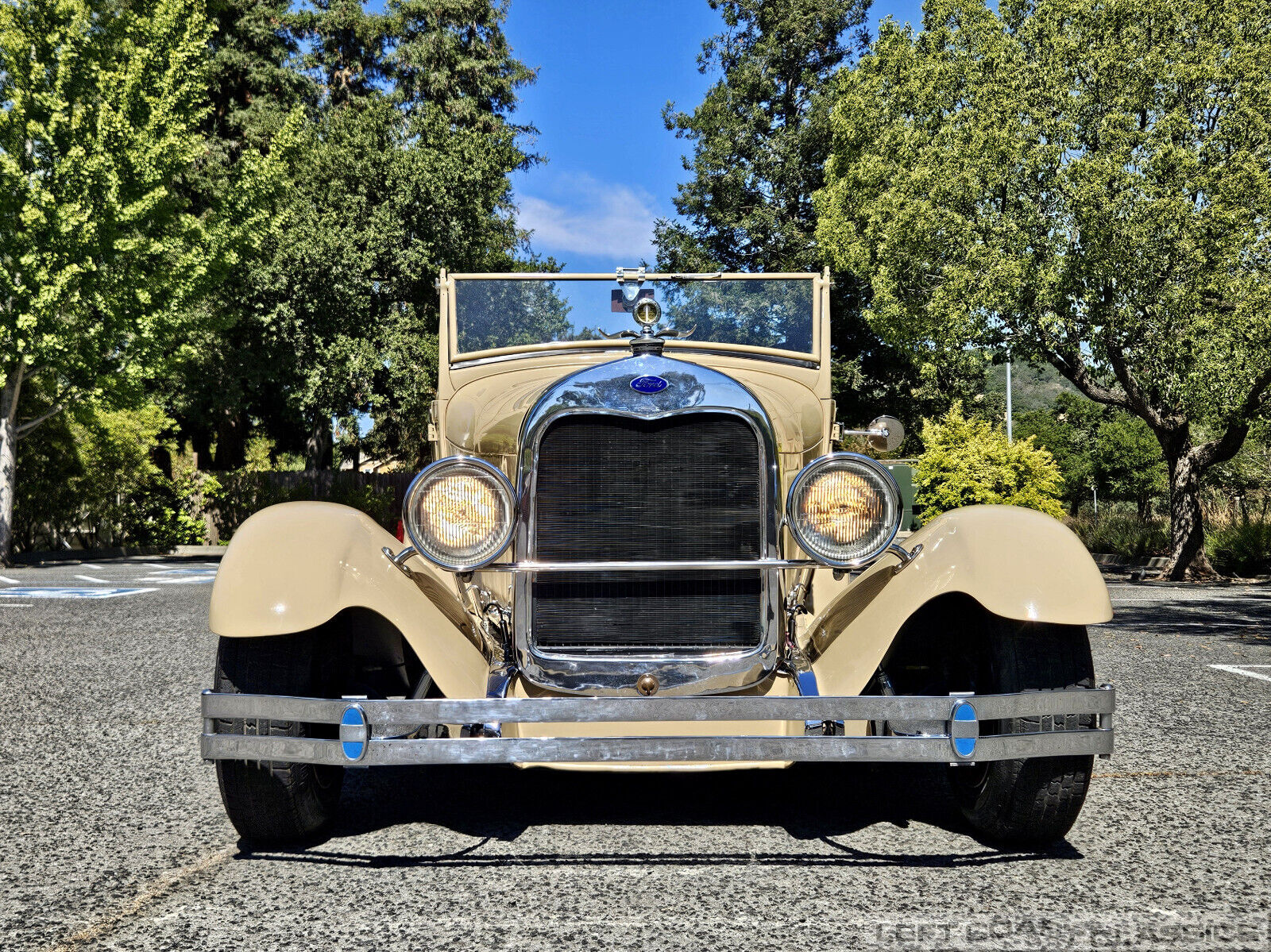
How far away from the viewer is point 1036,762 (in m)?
3.03

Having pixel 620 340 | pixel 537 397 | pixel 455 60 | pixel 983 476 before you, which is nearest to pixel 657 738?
pixel 537 397

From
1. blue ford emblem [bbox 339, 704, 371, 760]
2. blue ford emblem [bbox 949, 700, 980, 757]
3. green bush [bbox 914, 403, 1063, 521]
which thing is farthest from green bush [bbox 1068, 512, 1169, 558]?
blue ford emblem [bbox 339, 704, 371, 760]

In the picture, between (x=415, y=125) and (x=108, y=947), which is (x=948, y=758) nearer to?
(x=108, y=947)

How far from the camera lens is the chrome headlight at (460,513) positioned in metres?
3.20

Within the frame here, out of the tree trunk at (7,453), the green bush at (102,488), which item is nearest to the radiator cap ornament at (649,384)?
the tree trunk at (7,453)

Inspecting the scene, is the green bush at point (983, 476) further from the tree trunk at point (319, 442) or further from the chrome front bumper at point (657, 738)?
the chrome front bumper at point (657, 738)

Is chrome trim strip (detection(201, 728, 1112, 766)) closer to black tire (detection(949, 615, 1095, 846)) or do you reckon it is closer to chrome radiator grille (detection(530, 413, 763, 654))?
black tire (detection(949, 615, 1095, 846))

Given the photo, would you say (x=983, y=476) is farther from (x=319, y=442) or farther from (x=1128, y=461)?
(x=1128, y=461)

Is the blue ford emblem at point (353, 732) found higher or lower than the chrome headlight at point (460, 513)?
lower

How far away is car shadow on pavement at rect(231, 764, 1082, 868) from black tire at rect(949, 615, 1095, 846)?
0.11 m

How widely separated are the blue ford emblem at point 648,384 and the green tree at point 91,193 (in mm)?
15107

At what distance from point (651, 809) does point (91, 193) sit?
15.9 meters

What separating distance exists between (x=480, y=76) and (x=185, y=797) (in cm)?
2636

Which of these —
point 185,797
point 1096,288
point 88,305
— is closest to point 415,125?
point 88,305
